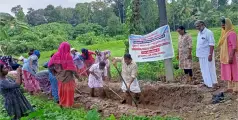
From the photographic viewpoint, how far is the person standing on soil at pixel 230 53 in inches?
279

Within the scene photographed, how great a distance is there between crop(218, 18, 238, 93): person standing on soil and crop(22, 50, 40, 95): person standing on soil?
5.32 meters

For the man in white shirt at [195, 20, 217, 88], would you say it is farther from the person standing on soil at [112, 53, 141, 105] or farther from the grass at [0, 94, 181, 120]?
the grass at [0, 94, 181, 120]

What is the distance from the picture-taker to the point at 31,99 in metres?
9.11

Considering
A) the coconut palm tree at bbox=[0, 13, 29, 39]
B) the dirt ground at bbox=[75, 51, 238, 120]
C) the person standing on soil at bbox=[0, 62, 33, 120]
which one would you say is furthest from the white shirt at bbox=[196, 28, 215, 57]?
the coconut palm tree at bbox=[0, 13, 29, 39]

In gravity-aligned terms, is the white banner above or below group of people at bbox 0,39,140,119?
above

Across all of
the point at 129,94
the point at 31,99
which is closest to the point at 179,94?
the point at 129,94

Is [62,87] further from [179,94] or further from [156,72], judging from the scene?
[156,72]

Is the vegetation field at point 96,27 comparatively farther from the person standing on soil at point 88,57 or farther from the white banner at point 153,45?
the person standing on soil at point 88,57

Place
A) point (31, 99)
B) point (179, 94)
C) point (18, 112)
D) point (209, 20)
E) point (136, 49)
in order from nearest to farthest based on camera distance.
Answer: point (18, 112) → point (179, 94) → point (31, 99) → point (136, 49) → point (209, 20)

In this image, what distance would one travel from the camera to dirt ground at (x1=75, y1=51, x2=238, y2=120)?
20.5ft

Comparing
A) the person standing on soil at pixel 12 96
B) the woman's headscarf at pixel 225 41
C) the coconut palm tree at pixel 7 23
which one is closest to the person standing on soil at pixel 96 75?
the person standing on soil at pixel 12 96

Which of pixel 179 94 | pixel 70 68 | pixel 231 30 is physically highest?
pixel 231 30

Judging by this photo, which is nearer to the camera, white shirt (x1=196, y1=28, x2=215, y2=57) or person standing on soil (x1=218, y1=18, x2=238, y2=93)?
person standing on soil (x1=218, y1=18, x2=238, y2=93)

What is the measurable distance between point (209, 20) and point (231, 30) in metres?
32.7
